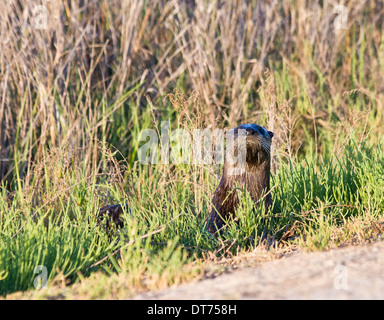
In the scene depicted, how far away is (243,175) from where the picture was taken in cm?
351

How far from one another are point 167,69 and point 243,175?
243 cm

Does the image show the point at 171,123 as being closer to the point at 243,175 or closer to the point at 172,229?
the point at 243,175

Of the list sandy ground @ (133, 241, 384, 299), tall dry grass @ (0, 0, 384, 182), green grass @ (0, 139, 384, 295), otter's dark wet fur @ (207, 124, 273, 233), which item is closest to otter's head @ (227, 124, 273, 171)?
otter's dark wet fur @ (207, 124, 273, 233)

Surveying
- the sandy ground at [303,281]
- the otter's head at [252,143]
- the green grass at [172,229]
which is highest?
the otter's head at [252,143]

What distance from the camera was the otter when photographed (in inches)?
135

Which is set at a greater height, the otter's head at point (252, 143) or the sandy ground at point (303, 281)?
the otter's head at point (252, 143)

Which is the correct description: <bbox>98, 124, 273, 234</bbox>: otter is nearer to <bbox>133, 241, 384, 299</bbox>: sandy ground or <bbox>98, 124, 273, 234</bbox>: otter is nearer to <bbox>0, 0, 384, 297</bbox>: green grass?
<bbox>0, 0, 384, 297</bbox>: green grass

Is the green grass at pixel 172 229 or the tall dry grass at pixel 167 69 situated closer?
the green grass at pixel 172 229

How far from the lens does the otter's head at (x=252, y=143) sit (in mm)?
3404

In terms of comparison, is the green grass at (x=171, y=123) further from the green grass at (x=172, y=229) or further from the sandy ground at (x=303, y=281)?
the sandy ground at (x=303, y=281)

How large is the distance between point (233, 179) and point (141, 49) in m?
2.51

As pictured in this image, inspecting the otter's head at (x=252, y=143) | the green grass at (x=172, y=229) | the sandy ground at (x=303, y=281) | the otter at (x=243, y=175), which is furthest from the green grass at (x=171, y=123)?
the otter's head at (x=252, y=143)

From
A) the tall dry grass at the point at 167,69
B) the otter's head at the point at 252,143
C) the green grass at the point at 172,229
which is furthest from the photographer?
the tall dry grass at the point at 167,69
